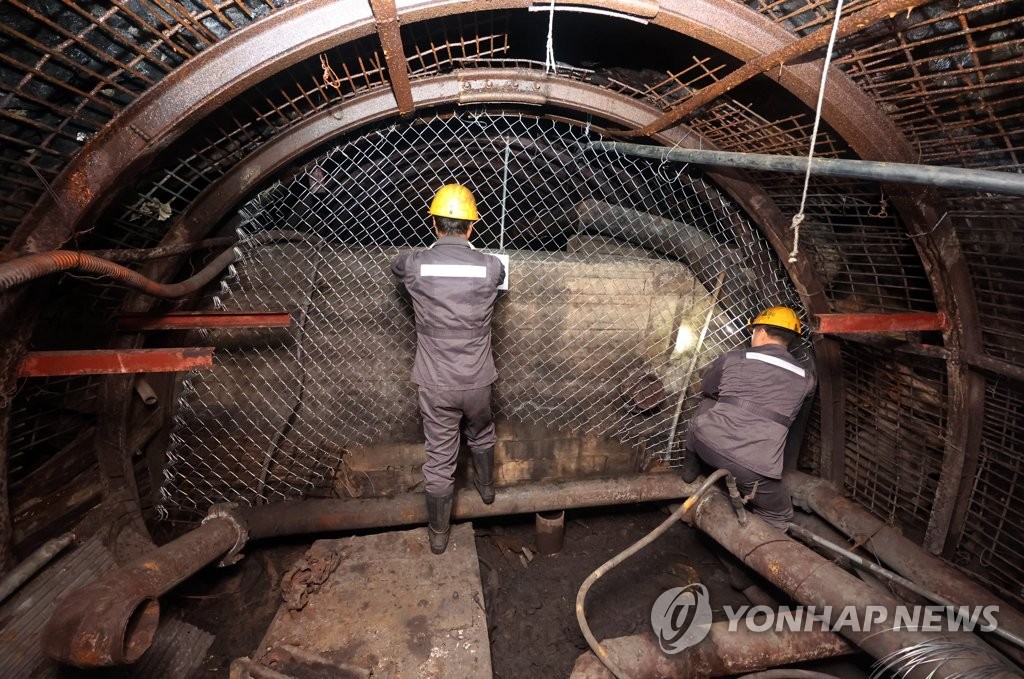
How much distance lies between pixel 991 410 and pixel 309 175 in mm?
5316

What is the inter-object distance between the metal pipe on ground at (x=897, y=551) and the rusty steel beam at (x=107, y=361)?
469 cm

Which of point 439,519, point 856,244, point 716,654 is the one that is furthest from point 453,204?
point 716,654

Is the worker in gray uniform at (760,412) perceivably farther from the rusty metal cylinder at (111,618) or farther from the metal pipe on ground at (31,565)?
the metal pipe on ground at (31,565)

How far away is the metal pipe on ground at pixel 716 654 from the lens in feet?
7.43

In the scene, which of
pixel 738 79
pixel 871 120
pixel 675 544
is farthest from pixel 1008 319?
pixel 675 544

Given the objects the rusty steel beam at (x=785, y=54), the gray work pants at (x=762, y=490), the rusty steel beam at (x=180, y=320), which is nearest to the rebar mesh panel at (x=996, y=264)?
the rusty steel beam at (x=785, y=54)

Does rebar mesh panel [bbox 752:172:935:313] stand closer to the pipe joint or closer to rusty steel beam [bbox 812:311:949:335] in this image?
rusty steel beam [bbox 812:311:949:335]

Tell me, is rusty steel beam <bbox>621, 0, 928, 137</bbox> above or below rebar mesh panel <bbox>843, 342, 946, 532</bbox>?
above

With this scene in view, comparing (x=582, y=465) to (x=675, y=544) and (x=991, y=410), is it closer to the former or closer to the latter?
(x=675, y=544)

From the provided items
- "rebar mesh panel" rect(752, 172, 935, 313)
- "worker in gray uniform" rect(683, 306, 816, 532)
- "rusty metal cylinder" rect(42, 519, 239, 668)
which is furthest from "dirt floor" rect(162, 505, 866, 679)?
"rebar mesh panel" rect(752, 172, 935, 313)

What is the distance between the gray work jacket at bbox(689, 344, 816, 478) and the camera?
3.32 meters

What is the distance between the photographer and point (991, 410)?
3012mm

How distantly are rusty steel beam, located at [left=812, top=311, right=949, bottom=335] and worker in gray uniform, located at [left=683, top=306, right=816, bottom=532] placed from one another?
0.45 meters

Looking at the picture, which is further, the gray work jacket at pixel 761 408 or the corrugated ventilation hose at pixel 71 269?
the gray work jacket at pixel 761 408
